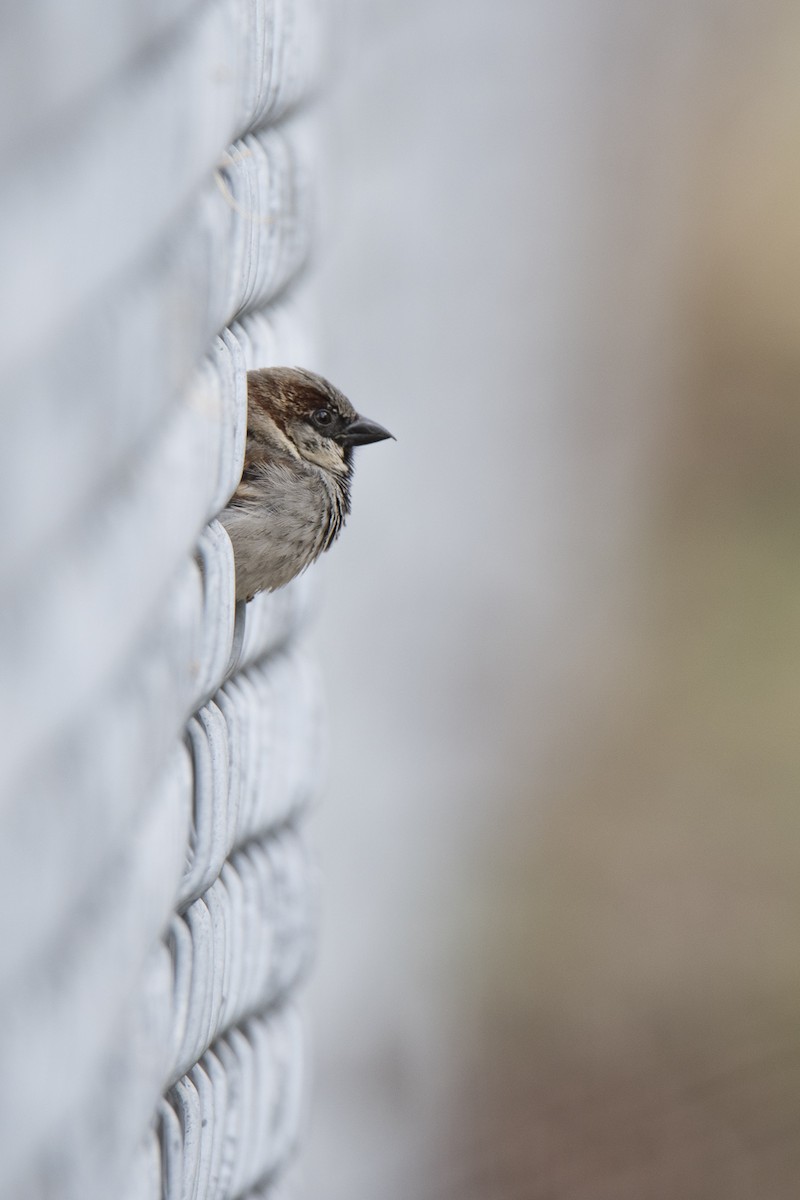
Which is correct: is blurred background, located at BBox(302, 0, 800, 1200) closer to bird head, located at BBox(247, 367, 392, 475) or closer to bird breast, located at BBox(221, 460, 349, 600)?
bird head, located at BBox(247, 367, 392, 475)

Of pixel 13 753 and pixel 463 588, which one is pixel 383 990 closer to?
pixel 463 588

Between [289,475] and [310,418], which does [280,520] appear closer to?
[289,475]

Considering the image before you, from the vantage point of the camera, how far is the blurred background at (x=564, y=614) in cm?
234

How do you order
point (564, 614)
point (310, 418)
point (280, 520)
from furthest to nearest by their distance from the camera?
point (564, 614) < point (310, 418) < point (280, 520)

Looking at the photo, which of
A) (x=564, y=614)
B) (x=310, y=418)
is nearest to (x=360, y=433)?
(x=310, y=418)

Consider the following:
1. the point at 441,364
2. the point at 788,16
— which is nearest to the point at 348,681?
the point at 441,364

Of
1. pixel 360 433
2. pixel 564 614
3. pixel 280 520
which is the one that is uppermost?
pixel 564 614

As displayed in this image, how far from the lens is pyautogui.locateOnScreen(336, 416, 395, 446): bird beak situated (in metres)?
1.51

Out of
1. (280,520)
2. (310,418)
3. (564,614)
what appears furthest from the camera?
(564,614)

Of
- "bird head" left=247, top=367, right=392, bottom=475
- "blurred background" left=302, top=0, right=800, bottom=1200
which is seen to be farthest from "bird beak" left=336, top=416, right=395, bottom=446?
"blurred background" left=302, top=0, right=800, bottom=1200

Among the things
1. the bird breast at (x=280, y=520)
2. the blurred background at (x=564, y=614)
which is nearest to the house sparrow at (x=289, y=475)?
the bird breast at (x=280, y=520)

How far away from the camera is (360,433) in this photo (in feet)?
5.03

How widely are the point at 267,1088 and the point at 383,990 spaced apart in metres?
1.82

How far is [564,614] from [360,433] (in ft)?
6.19
